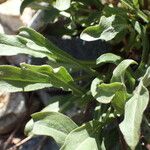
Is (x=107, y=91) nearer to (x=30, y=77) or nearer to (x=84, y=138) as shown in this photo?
(x=84, y=138)

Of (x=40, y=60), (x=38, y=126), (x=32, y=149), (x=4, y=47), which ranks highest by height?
(x=4, y=47)

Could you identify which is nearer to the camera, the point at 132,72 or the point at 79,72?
the point at 132,72

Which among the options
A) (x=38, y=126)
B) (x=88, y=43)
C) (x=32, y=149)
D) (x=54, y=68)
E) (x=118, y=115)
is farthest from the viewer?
(x=88, y=43)

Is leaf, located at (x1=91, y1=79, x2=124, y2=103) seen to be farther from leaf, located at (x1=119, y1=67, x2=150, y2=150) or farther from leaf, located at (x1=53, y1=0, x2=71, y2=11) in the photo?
leaf, located at (x1=53, y1=0, x2=71, y2=11)

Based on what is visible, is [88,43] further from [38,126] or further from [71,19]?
[38,126]

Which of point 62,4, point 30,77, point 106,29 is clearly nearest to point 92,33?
point 106,29

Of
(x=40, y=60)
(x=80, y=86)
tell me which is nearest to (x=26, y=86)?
(x=80, y=86)

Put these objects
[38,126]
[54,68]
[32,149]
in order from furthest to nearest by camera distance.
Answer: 1. [32,149]
2. [54,68]
3. [38,126]

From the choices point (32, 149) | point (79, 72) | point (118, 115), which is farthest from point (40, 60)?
point (118, 115)

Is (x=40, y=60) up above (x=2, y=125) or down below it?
above
